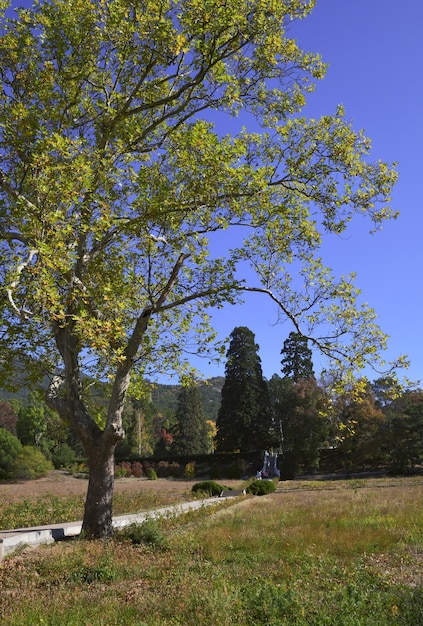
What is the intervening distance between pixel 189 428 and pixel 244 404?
16777mm

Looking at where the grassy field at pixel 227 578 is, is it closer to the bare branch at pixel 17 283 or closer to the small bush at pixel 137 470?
the bare branch at pixel 17 283

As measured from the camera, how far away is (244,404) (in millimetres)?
58938

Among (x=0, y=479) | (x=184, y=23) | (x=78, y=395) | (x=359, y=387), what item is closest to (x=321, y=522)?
(x=359, y=387)

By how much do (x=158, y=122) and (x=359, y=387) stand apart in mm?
8383

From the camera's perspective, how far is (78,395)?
12.5 meters

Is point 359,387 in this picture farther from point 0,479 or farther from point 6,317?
point 0,479

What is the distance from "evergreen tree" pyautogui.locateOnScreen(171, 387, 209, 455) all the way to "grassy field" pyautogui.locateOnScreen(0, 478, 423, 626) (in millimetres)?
60485

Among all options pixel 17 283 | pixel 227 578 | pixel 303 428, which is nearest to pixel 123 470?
pixel 303 428

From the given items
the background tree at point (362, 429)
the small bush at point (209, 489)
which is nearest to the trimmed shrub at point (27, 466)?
the small bush at point (209, 489)

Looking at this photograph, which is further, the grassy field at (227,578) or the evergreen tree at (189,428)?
the evergreen tree at (189,428)

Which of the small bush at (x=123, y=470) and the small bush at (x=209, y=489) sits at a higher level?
the small bush at (x=209, y=489)

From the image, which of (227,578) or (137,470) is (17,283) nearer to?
(227,578)

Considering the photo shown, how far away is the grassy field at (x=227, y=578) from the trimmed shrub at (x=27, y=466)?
4037 cm

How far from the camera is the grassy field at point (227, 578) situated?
5.69m
